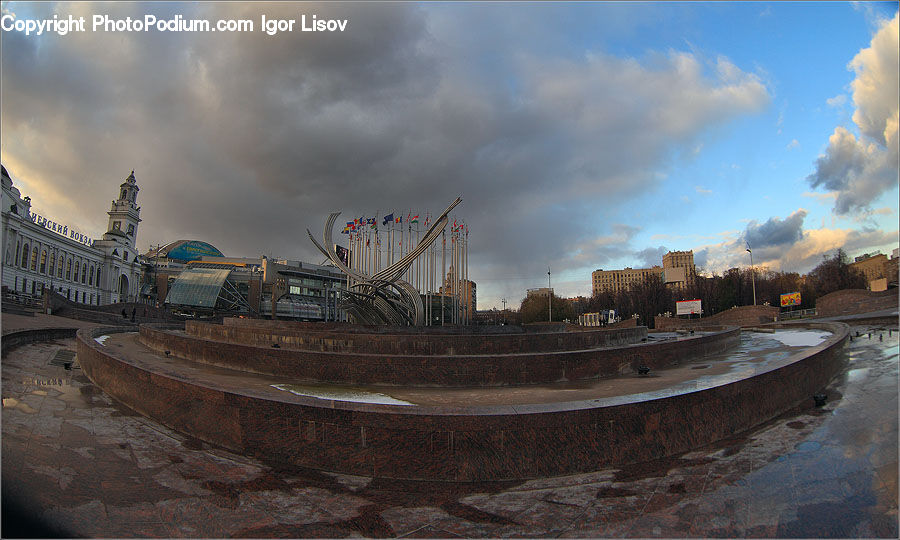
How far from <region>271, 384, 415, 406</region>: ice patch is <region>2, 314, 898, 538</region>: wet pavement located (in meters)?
1.98

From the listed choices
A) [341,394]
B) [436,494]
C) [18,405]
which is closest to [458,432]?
[436,494]

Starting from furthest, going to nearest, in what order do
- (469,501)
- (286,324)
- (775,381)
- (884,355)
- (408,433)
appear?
(286,324), (884,355), (775,381), (408,433), (469,501)

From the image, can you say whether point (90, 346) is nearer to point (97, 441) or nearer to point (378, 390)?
point (97, 441)

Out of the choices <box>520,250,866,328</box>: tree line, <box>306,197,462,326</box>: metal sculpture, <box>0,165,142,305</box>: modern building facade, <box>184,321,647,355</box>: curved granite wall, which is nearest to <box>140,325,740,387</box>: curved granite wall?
<box>184,321,647,355</box>: curved granite wall

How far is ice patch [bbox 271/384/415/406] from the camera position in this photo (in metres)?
6.14

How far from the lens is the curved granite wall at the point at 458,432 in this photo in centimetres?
392

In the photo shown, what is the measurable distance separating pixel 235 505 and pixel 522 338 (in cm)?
762

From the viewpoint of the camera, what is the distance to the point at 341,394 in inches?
261

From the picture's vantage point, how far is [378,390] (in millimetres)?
7160

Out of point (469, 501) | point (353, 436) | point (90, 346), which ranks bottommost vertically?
point (469, 501)

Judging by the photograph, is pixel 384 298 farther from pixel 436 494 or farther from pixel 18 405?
pixel 436 494

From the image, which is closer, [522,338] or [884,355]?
[884,355]

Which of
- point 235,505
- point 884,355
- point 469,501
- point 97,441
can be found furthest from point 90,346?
point 884,355

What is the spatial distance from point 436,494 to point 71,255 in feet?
228
